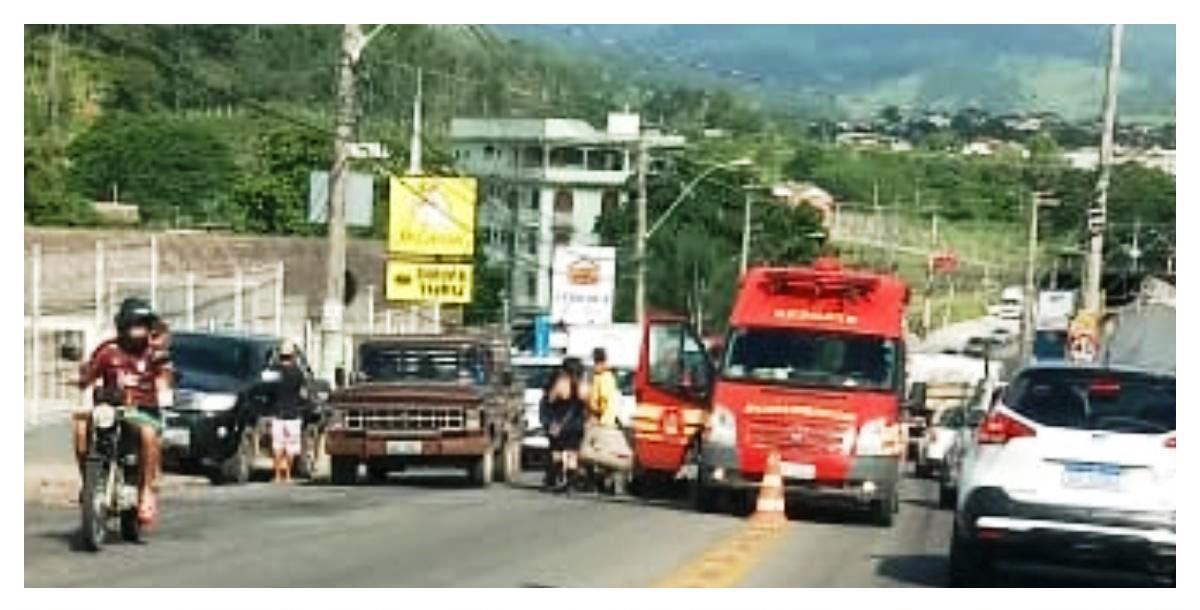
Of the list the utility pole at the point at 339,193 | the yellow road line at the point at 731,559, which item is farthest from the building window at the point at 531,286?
the yellow road line at the point at 731,559

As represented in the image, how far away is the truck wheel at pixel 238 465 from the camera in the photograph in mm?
29250

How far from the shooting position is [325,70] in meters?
62.6

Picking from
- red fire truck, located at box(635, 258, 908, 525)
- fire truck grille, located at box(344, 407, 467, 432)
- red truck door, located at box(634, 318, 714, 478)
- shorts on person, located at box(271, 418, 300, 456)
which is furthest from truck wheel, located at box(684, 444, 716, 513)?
shorts on person, located at box(271, 418, 300, 456)

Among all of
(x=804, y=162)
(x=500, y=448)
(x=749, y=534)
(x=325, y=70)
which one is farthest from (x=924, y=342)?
(x=749, y=534)

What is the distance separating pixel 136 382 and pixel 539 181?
89421 mm

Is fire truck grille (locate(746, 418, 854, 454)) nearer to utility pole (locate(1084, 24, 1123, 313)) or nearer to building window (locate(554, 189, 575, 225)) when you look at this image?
utility pole (locate(1084, 24, 1123, 313))

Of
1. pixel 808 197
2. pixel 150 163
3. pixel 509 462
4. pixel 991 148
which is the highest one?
pixel 991 148

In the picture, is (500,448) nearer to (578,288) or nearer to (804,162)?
(578,288)

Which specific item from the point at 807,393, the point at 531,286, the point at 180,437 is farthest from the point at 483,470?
the point at 531,286

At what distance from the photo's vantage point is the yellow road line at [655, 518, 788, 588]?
17.3 meters

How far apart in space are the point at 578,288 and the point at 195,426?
123ft

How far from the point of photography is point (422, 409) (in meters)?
29.7

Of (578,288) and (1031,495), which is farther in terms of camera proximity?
(578,288)

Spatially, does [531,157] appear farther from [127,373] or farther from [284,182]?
[127,373]
